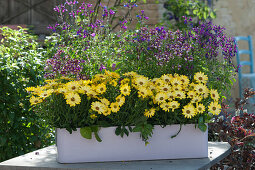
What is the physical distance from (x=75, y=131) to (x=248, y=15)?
18.0 ft

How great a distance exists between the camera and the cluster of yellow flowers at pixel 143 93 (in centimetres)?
167

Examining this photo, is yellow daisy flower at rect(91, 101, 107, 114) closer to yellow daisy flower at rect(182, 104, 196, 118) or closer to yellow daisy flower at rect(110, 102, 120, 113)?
yellow daisy flower at rect(110, 102, 120, 113)

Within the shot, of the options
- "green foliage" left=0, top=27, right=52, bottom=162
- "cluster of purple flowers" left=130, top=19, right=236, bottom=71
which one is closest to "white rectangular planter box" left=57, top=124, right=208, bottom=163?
"cluster of purple flowers" left=130, top=19, right=236, bottom=71

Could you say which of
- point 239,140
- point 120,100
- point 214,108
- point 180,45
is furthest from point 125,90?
point 239,140

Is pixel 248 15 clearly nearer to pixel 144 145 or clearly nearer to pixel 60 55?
pixel 60 55

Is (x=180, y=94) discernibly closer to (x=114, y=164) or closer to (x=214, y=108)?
(x=214, y=108)

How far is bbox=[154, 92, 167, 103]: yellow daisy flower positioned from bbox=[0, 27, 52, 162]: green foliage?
4.31ft

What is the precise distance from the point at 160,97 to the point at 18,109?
146 centimetres

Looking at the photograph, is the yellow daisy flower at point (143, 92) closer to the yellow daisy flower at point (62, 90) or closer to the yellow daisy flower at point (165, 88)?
the yellow daisy flower at point (165, 88)

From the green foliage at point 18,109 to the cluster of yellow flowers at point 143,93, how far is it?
3.55 ft

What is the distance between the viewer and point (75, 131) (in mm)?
1684

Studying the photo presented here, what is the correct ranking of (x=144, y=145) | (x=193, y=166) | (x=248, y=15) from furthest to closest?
(x=248, y=15) → (x=144, y=145) → (x=193, y=166)

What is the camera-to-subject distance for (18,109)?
113 inches

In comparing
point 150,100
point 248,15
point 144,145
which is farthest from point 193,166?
point 248,15
